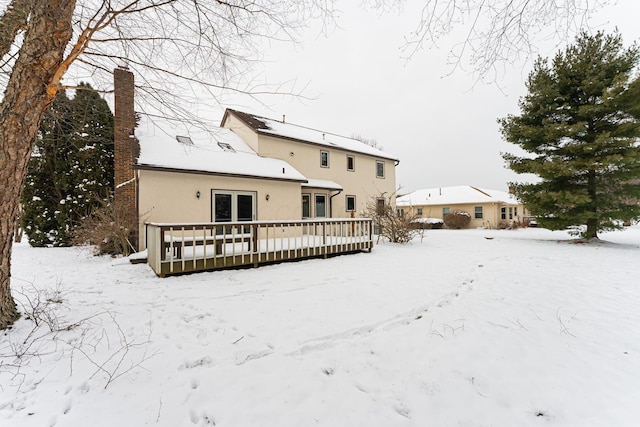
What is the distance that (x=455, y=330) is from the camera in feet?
10.6

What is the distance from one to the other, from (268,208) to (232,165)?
7.50 feet

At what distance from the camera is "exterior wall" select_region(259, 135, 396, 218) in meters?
14.7

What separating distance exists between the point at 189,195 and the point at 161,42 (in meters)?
6.24

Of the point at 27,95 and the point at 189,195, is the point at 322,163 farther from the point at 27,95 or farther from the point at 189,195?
the point at 27,95

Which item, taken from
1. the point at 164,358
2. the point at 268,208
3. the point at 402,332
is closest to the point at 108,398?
the point at 164,358

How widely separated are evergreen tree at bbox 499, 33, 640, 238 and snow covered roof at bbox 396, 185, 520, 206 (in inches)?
497

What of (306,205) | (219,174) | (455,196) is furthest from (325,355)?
(455,196)

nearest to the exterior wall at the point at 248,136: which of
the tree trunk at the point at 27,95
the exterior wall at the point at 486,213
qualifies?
the tree trunk at the point at 27,95

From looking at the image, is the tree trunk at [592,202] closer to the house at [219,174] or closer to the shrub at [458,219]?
the house at [219,174]

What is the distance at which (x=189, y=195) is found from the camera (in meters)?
9.41

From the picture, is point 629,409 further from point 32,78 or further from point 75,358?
point 32,78

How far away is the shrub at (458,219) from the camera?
931 inches

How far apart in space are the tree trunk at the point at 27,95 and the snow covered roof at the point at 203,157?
4.85 metres

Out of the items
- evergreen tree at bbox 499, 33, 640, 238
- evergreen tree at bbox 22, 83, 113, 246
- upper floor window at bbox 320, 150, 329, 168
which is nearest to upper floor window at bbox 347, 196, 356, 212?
upper floor window at bbox 320, 150, 329, 168
